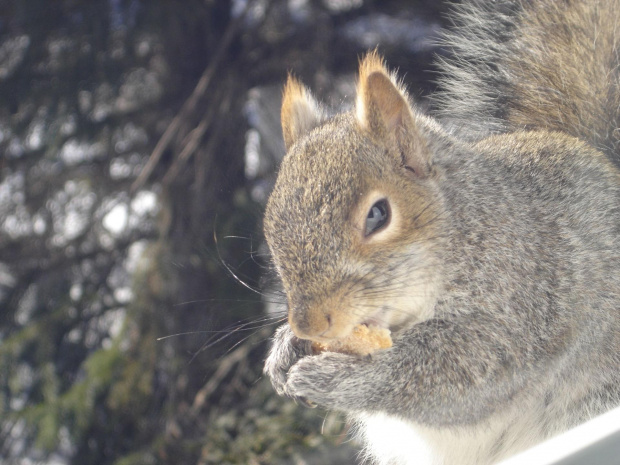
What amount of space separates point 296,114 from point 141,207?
78cm

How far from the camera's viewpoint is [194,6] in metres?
1.46

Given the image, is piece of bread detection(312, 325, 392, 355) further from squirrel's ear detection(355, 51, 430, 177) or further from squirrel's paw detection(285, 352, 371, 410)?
squirrel's ear detection(355, 51, 430, 177)

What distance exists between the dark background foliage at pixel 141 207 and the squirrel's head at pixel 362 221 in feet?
1.51

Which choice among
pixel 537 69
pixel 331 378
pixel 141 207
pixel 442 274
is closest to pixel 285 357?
pixel 331 378

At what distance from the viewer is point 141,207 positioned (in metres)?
1.52

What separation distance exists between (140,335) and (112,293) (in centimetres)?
16

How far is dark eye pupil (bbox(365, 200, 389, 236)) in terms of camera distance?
68 cm

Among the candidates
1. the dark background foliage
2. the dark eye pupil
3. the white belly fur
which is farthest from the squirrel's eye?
the dark background foliage

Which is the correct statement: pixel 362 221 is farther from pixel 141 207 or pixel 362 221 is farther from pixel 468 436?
pixel 141 207

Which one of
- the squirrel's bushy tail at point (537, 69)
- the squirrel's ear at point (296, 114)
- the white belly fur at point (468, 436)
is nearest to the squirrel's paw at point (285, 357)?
the white belly fur at point (468, 436)

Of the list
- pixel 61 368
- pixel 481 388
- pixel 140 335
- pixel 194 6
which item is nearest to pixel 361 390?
pixel 481 388

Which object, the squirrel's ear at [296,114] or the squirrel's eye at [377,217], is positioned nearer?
the squirrel's eye at [377,217]

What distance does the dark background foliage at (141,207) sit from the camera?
1252 millimetres

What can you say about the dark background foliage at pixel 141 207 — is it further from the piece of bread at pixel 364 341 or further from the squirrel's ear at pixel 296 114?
the piece of bread at pixel 364 341
